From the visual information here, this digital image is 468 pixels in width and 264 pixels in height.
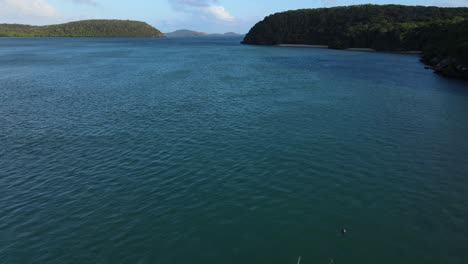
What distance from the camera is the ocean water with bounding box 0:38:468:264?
20.9 meters

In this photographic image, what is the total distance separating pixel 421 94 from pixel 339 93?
15.9 metres

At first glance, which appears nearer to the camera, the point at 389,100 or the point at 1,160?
the point at 1,160

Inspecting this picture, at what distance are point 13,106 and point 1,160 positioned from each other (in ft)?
92.4

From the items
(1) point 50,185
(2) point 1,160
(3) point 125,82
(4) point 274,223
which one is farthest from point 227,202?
(3) point 125,82

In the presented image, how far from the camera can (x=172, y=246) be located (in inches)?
826

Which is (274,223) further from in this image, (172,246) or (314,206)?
(172,246)

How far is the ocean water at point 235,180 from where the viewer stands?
20875 millimetres

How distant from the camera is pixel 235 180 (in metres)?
29.5

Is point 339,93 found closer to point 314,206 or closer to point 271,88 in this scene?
point 271,88

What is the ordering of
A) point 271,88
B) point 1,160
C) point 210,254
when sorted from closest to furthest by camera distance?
point 210,254 < point 1,160 < point 271,88

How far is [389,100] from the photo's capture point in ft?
196

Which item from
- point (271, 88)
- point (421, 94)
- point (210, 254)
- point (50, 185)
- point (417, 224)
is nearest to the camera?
point (210, 254)

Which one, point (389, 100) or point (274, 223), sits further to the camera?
point (389, 100)

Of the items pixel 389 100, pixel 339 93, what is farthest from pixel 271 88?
pixel 389 100
